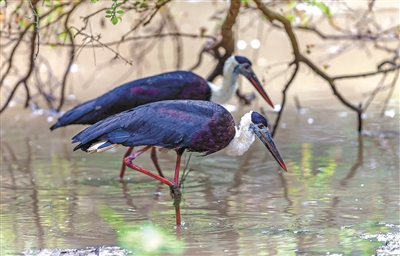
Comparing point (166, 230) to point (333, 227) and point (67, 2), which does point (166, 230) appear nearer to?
point (333, 227)

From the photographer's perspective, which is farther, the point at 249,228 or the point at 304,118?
the point at 304,118

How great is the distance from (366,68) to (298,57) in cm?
505

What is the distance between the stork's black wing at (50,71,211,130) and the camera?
6879mm

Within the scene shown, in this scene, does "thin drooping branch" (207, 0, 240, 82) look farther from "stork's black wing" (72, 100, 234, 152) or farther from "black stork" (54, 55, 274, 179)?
"stork's black wing" (72, 100, 234, 152)

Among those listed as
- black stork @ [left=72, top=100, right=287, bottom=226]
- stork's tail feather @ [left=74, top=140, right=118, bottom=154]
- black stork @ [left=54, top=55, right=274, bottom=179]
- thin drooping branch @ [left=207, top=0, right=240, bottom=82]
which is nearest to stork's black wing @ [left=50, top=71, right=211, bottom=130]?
black stork @ [left=54, top=55, right=274, bottom=179]

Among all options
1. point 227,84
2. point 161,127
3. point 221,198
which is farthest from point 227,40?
point 161,127

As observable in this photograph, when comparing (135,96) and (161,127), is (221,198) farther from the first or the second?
(135,96)

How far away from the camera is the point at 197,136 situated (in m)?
5.50

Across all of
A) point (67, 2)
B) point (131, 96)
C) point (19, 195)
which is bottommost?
point (19, 195)

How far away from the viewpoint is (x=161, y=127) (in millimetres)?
5570

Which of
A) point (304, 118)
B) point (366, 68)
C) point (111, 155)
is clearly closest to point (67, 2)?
point (111, 155)

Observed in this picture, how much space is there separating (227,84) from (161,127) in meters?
2.29

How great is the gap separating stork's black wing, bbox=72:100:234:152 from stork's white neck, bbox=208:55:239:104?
1892 mm

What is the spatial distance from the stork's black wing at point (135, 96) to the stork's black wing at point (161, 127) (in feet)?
4.14
